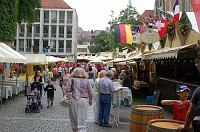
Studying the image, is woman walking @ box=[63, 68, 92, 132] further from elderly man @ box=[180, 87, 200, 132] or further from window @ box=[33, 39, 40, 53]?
window @ box=[33, 39, 40, 53]

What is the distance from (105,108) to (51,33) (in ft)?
205

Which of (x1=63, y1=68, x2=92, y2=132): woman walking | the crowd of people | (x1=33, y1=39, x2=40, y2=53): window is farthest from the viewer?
(x1=33, y1=39, x2=40, y2=53): window

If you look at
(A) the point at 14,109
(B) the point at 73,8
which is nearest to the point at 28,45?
(B) the point at 73,8

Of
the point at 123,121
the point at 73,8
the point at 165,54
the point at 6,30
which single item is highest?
the point at 73,8

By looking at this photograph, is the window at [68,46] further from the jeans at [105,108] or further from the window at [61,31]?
the jeans at [105,108]

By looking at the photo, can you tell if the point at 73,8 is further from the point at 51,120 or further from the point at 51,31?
the point at 51,120

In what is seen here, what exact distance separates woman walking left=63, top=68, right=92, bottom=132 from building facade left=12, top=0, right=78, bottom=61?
62.7 meters

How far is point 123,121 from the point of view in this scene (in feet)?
32.8

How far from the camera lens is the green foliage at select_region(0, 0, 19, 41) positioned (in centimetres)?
2402

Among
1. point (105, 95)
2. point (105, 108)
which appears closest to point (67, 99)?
point (105, 95)

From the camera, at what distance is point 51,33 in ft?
230

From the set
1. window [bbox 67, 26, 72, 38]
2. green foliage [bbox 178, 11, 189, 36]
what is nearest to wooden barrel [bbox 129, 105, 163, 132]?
green foliage [bbox 178, 11, 189, 36]

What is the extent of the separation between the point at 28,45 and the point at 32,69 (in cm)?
3657

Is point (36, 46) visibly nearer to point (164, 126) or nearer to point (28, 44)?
point (28, 44)
